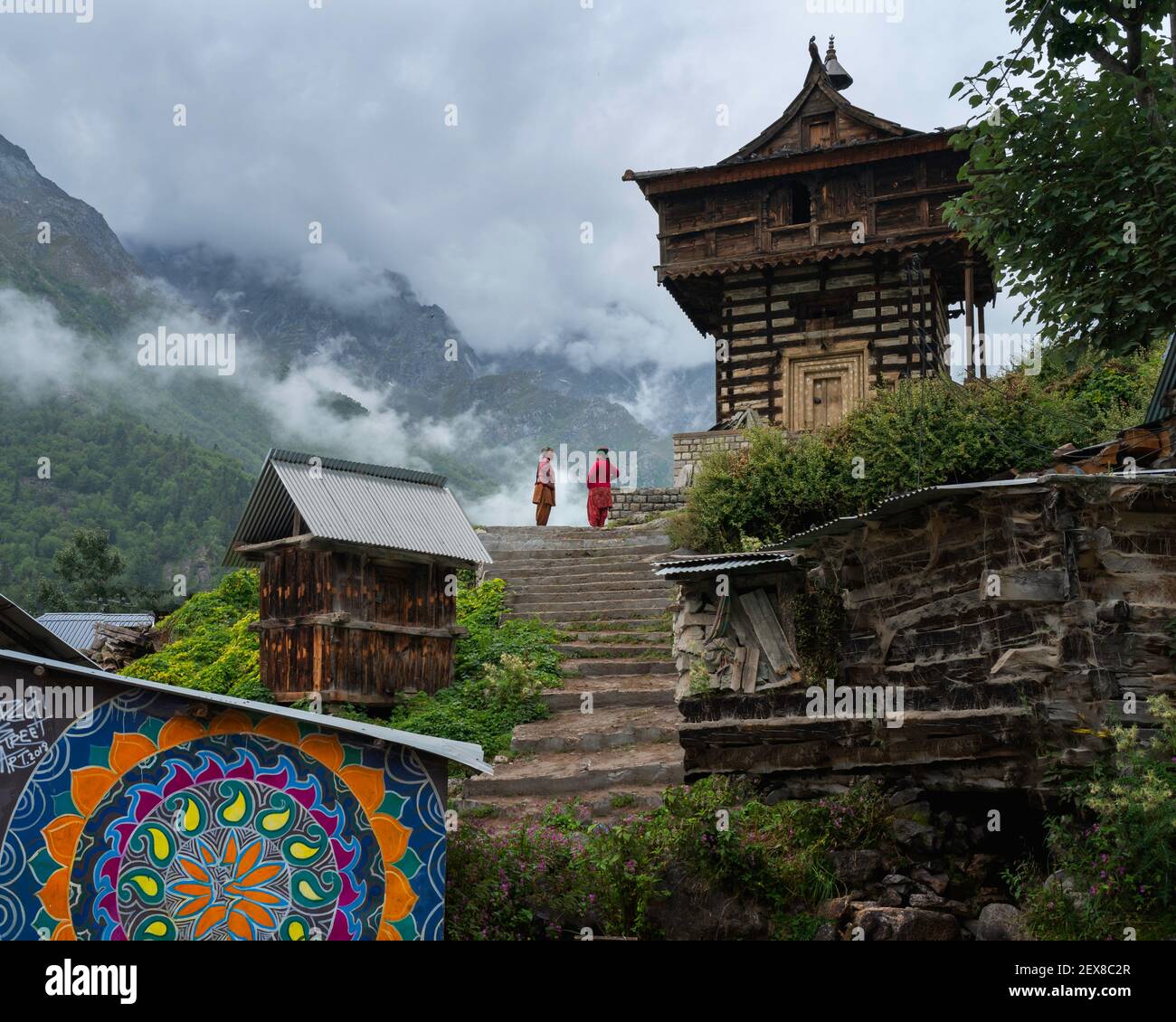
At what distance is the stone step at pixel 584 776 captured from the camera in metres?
12.6

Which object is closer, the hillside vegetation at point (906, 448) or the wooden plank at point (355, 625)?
the wooden plank at point (355, 625)

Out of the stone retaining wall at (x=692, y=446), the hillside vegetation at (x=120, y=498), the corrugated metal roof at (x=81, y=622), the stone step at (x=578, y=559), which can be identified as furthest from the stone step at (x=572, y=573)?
the hillside vegetation at (x=120, y=498)

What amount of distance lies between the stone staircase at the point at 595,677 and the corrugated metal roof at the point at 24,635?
4.72 m

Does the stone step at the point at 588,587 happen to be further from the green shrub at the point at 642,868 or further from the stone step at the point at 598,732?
the green shrub at the point at 642,868

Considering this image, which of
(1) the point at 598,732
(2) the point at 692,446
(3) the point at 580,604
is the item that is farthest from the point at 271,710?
(2) the point at 692,446

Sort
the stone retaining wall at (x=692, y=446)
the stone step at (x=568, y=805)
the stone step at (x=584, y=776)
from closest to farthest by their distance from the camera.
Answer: the stone step at (x=568, y=805) < the stone step at (x=584, y=776) < the stone retaining wall at (x=692, y=446)

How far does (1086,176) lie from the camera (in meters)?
12.5

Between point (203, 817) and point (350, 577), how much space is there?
25.4 feet

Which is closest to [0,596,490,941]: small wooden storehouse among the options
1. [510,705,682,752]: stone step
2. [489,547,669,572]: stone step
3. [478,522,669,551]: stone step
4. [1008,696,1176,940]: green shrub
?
[1008,696,1176,940]: green shrub

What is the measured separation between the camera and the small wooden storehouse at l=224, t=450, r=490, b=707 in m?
15.0

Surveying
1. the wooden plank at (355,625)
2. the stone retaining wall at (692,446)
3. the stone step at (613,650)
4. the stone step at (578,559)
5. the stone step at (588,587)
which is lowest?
the stone step at (613,650)

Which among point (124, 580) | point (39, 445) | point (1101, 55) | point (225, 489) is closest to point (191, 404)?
point (39, 445)

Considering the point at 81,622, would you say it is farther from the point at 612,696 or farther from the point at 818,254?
the point at 612,696

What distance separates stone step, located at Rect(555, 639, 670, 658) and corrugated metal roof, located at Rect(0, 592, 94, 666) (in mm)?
8990
